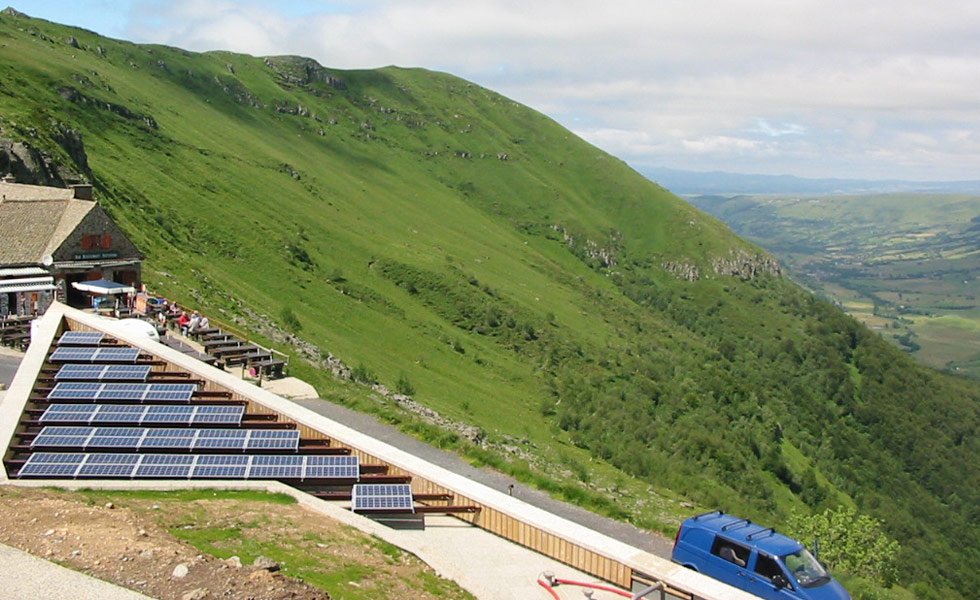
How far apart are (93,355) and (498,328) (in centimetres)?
7919

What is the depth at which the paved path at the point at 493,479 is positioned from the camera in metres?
25.2

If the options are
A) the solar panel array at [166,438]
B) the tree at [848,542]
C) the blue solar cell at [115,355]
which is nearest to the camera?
the solar panel array at [166,438]

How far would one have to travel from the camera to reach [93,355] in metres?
32.1

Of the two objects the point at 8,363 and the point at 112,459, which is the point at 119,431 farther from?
the point at 8,363

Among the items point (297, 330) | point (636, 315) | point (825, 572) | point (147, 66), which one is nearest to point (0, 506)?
point (825, 572)

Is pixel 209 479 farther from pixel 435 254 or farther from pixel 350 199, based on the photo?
pixel 350 199

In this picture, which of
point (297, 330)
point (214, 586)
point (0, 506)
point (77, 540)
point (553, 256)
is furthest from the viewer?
point (553, 256)

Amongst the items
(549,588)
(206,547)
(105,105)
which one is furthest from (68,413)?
(105,105)

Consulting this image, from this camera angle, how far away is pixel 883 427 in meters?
153

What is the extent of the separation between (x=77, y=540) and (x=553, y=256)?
186 m

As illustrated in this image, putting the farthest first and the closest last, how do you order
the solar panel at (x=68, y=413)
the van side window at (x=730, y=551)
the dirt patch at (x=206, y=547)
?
the solar panel at (x=68, y=413)
the van side window at (x=730, y=551)
the dirt patch at (x=206, y=547)

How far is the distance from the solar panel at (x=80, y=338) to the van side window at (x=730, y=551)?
84.9 feet

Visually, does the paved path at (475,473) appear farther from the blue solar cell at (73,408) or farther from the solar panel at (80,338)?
the blue solar cell at (73,408)

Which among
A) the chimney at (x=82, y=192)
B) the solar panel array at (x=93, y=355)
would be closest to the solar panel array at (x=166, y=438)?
the solar panel array at (x=93, y=355)
